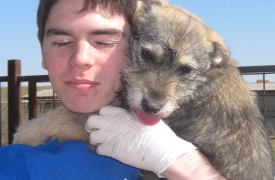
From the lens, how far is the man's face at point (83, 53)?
2656 mm

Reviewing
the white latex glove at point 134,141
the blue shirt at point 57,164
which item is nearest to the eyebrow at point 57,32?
the white latex glove at point 134,141

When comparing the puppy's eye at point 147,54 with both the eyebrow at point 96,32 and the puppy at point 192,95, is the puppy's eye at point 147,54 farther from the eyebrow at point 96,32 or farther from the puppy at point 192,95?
the eyebrow at point 96,32

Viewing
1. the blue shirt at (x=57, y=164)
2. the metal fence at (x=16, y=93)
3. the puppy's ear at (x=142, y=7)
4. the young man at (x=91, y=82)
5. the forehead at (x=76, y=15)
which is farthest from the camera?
the metal fence at (x=16, y=93)

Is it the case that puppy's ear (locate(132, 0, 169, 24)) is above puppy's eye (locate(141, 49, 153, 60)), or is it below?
above

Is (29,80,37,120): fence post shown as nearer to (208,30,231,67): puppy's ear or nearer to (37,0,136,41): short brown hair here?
(37,0,136,41): short brown hair

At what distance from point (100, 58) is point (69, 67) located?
0.23 m

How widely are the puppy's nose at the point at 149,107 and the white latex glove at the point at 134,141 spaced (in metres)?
0.19

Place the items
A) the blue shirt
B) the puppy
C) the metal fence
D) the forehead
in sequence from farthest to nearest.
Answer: the metal fence < the puppy < the forehead < the blue shirt

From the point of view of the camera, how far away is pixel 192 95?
2.96 m

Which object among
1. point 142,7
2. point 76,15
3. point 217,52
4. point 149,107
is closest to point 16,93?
point 142,7

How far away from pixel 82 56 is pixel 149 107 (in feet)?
1.83

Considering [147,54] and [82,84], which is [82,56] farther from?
[147,54]

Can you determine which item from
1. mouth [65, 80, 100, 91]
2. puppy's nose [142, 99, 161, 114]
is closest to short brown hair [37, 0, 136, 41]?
mouth [65, 80, 100, 91]

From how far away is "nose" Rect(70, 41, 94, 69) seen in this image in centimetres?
258
